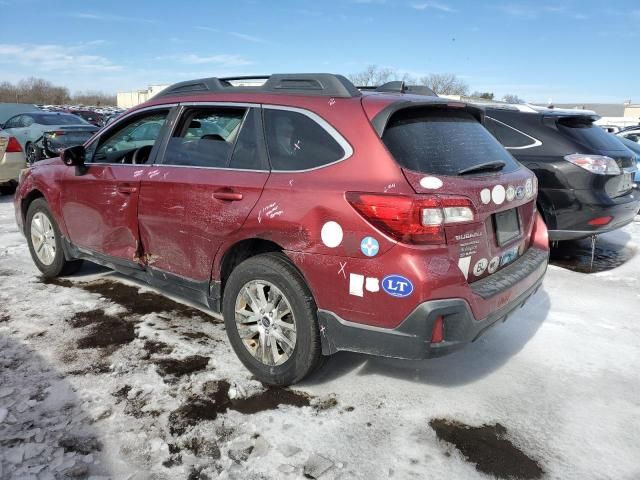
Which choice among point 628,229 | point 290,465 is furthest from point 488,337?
point 628,229

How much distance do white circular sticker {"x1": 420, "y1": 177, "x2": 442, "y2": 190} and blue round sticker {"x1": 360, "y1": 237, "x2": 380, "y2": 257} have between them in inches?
14.6

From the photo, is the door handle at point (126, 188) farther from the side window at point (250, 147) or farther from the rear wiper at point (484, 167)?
the rear wiper at point (484, 167)

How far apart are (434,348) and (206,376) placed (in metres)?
1.46

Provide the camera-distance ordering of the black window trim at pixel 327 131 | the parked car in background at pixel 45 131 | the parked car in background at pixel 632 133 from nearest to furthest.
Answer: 1. the black window trim at pixel 327 131
2. the parked car in background at pixel 45 131
3. the parked car in background at pixel 632 133

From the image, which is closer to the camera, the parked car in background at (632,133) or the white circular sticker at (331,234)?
the white circular sticker at (331,234)

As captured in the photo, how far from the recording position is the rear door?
3.13 metres

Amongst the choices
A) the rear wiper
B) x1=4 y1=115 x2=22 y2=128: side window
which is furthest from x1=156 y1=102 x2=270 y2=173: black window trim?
x1=4 y1=115 x2=22 y2=128: side window

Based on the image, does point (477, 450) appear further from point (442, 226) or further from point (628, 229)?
point (628, 229)

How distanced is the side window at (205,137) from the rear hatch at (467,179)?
114cm

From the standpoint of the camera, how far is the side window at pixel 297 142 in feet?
9.26

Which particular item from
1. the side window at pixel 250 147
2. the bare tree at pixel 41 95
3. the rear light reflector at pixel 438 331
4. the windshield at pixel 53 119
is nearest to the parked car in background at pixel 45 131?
the windshield at pixel 53 119

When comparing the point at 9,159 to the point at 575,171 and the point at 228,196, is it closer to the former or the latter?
the point at 228,196

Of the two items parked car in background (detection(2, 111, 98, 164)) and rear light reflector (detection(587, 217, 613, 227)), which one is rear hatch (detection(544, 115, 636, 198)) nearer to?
rear light reflector (detection(587, 217, 613, 227))

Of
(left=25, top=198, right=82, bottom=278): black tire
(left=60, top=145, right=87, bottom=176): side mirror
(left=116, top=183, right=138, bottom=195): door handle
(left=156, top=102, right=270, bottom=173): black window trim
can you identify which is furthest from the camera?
(left=25, top=198, right=82, bottom=278): black tire
